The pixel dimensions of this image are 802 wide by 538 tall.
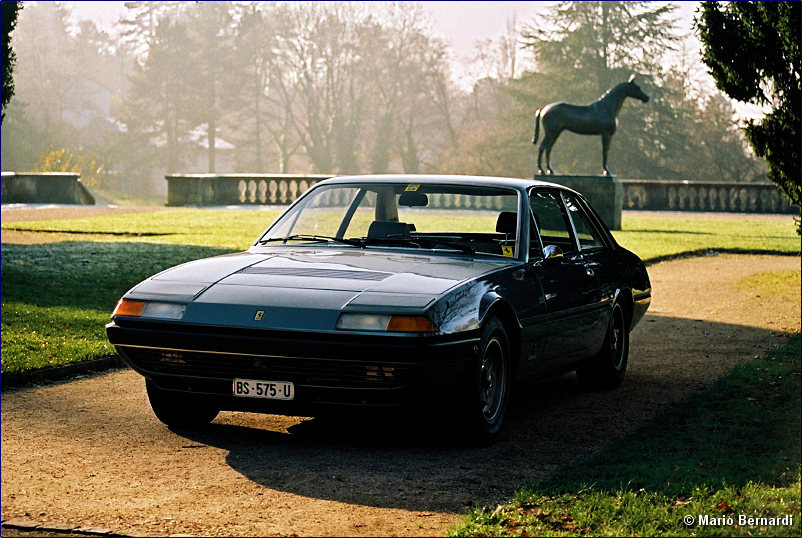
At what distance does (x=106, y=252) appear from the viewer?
1975 cm

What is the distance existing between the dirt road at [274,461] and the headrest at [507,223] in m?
1.18

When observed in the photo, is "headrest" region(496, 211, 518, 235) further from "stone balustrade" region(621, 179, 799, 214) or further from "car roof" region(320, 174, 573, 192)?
"stone balustrade" region(621, 179, 799, 214)

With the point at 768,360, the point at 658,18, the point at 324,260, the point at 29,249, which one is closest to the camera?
the point at 324,260

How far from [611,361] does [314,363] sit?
3383mm

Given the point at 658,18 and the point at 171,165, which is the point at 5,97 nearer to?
the point at 658,18

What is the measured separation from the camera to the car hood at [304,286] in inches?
250

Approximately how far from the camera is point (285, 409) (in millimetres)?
6477

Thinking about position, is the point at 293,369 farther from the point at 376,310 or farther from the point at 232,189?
the point at 232,189

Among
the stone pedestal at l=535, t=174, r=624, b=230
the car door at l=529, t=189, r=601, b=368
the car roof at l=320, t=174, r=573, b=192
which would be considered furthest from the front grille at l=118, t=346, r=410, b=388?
the stone pedestal at l=535, t=174, r=624, b=230

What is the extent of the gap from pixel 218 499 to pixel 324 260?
2.12 metres

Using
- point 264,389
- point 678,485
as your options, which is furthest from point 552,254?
point 678,485

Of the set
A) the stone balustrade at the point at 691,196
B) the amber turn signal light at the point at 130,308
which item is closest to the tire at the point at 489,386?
the amber turn signal light at the point at 130,308

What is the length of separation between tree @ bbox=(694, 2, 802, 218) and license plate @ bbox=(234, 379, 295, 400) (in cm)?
965

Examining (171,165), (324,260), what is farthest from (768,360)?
(171,165)
